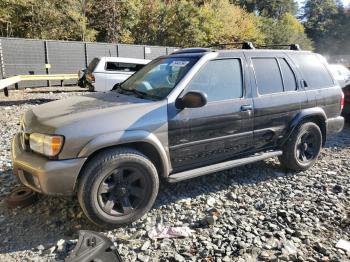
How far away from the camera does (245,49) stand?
5.05 m

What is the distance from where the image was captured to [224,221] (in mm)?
4070

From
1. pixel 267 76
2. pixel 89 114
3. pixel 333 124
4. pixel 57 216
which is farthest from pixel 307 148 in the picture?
pixel 57 216

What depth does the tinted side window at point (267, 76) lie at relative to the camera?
4.92 m

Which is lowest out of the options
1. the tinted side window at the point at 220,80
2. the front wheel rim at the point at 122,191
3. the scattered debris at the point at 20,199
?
the scattered debris at the point at 20,199

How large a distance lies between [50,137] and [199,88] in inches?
71.4

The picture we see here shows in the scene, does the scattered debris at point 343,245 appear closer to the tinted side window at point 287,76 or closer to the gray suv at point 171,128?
the gray suv at point 171,128

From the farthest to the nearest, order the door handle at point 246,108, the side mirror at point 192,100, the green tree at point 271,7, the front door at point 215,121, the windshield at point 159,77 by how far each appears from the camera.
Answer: the green tree at point 271,7 < the door handle at point 246,108 < the windshield at point 159,77 < the front door at point 215,121 < the side mirror at point 192,100

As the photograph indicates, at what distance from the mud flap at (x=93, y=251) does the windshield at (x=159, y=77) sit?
68.1 inches

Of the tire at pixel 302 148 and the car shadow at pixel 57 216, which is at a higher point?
the tire at pixel 302 148

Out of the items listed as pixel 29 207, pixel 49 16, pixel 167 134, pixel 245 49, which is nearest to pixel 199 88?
pixel 167 134

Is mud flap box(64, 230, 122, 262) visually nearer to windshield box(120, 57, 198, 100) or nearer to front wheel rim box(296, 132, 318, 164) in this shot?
windshield box(120, 57, 198, 100)

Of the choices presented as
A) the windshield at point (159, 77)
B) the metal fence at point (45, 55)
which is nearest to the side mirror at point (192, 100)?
the windshield at point (159, 77)

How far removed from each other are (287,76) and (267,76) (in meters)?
0.44

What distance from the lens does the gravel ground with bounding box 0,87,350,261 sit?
3492mm
